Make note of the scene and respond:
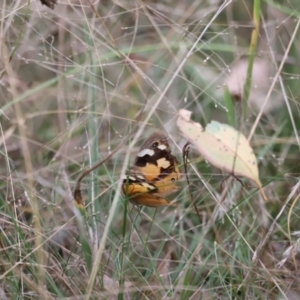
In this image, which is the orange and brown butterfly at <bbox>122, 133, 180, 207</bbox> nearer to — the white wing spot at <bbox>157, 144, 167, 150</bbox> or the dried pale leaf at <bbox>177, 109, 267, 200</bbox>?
the white wing spot at <bbox>157, 144, 167, 150</bbox>

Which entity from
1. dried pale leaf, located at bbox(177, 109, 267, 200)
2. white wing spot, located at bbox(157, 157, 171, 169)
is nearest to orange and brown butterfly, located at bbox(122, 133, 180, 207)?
white wing spot, located at bbox(157, 157, 171, 169)

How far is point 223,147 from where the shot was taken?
839 mm

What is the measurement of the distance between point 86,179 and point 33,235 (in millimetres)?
151

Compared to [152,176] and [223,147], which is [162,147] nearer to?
[152,176]

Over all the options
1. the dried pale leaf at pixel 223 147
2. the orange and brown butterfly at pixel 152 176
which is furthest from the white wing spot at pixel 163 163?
the dried pale leaf at pixel 223 147

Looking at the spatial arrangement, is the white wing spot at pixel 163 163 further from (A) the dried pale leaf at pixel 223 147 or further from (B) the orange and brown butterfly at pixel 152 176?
(A) the dried pale leaf at pixel 223 147

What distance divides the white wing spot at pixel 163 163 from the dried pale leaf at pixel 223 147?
0.51 feet

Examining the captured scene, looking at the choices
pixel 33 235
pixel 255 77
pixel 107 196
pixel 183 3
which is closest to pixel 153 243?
pixel 107 196

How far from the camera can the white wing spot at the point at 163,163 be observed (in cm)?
99

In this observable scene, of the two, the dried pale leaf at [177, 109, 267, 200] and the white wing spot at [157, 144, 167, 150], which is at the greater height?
the dried pale leaf at [177, 109, 267, 200]

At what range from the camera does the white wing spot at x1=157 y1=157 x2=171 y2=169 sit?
3.26 ft

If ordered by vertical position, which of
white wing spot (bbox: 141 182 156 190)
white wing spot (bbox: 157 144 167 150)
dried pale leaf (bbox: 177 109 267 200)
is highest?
dried pale leaf (bbox: 177 109 267 200)

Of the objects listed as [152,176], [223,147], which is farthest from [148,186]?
[223,147]

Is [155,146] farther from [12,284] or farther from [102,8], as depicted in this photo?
[102,8]
